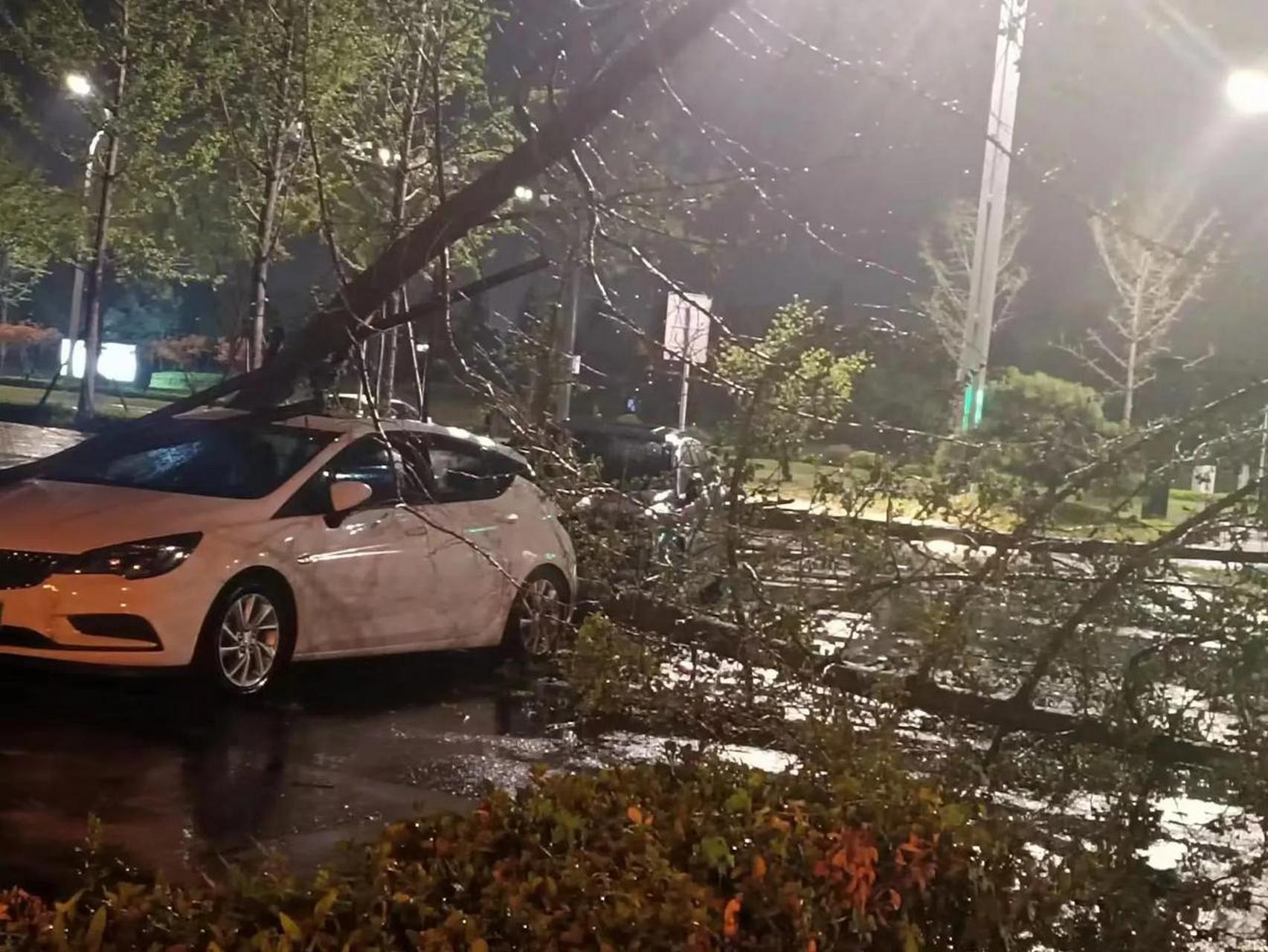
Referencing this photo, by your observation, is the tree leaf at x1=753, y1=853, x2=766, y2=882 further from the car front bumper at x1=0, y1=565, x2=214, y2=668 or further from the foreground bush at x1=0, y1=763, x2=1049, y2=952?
the car front bumper at x1=0, y1=565, x2=214, y2=668

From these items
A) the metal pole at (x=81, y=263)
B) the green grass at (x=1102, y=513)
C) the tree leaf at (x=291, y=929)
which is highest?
the metal pole at (x=81, y=263)

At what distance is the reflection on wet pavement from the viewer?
576 cm

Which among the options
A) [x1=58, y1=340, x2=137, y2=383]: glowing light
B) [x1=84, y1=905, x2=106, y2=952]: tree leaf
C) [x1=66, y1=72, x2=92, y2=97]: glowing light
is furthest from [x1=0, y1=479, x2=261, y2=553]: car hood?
[x1=58, y1=340, x2=137, y2=383]: glowing light

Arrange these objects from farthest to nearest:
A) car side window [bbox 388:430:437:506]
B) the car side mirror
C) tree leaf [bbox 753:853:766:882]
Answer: the car side mirror → car side window [bbox 388:430:437:506] → tree leaf [bbox 753:853:766:882]

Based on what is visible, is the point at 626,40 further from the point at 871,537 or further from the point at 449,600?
the point at 449,600

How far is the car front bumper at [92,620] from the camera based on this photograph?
24.0 ft

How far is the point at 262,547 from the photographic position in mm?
7922

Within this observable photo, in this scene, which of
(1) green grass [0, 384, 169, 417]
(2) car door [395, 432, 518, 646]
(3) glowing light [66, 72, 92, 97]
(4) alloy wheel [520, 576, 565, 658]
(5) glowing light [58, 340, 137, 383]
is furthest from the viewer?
(5) glowing light [58, 340, 137, 383]

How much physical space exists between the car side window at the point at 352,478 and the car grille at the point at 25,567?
122 cm

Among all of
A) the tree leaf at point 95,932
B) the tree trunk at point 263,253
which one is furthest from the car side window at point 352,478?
the tree leaf at point 95,932

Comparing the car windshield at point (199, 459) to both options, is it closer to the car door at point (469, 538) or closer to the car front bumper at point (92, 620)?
the car door at point (469, 538)

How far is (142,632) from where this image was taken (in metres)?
7.40

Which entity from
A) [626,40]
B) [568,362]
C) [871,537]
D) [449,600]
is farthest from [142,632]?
[871,537]

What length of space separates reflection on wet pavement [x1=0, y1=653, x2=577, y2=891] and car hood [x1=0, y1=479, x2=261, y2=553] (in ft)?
3.00
